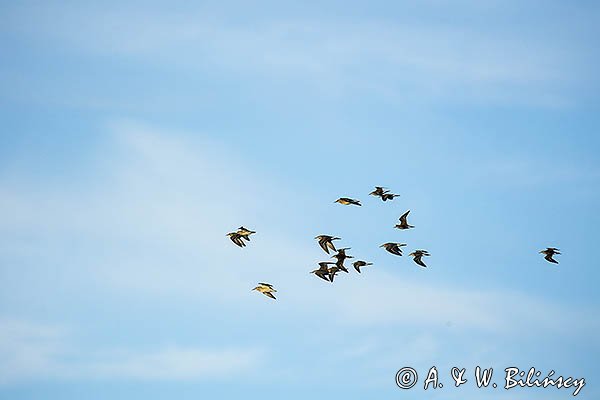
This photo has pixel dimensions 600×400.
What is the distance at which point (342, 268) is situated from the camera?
76.6 metres

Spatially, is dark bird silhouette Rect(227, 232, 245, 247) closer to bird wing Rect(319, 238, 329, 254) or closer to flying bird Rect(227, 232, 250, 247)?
flying bird Rect(227, 232, 250, 247)

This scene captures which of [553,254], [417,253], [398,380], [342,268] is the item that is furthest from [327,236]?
[553,254]

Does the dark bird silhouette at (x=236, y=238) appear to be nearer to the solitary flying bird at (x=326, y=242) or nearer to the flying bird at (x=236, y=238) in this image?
the flying bird at (x=236, y=238)

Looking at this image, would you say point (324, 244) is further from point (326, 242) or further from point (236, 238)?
point (236, 238)

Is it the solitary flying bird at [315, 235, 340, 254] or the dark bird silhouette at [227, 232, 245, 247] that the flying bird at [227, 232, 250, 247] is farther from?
the solitary flying bird at [315, 235, 340, 254]

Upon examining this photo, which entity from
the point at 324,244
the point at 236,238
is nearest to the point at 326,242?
the point at 324,244

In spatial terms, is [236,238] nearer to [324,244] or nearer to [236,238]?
[236,238]

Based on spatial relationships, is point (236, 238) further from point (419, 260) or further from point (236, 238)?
point (419, 260)

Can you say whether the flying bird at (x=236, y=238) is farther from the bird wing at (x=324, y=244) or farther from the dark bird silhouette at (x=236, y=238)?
the bird wing at (x=324, y=244)

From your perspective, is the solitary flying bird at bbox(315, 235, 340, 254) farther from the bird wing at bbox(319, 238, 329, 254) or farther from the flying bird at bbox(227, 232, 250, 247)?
the flying bird at bbox(227, 232, 250, 247)

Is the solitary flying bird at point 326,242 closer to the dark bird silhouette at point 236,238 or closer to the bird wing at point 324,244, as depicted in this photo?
the bird wing at point 324,244

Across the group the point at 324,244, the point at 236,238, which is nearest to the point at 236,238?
the point at 236,238

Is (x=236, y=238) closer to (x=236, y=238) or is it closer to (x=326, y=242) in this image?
(x=236, y=238)

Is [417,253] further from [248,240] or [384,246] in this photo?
[248,240]
